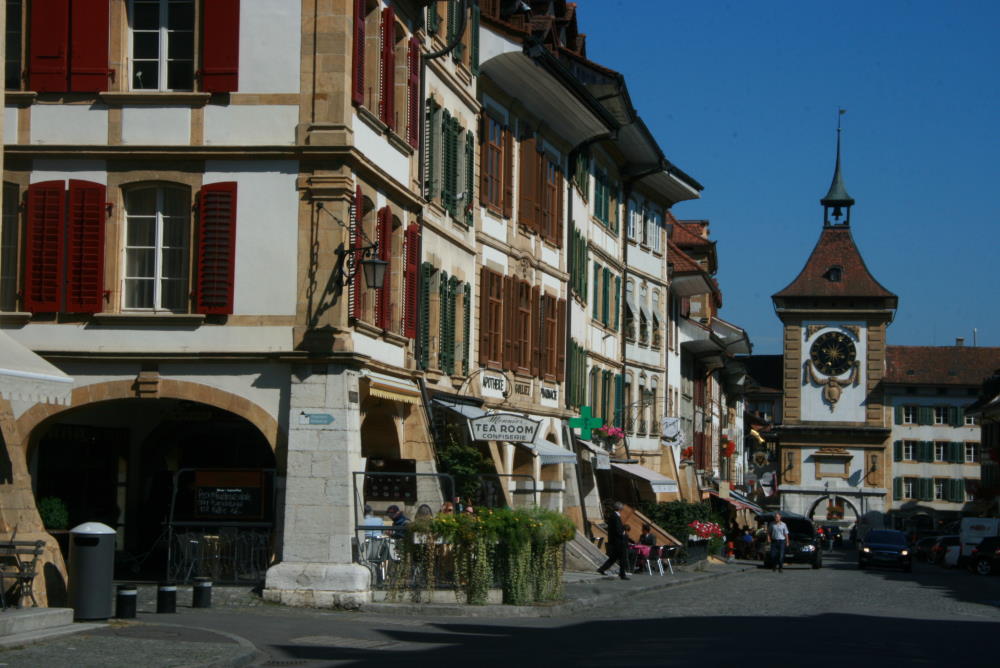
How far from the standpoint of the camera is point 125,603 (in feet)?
63.3

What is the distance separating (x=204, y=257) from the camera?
23.0 metres

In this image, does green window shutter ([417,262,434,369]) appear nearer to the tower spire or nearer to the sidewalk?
the sidewalk

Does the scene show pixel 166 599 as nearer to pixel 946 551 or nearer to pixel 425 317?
pixel 425 317

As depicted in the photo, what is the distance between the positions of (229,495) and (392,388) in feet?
11.7

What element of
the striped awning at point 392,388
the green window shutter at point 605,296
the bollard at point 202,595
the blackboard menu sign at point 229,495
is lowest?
the bollard at point 202,595

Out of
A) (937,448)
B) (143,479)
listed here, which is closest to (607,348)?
(143,479)

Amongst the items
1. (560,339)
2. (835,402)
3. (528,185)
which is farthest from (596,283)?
(835,402)

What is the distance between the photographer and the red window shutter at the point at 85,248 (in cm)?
2314

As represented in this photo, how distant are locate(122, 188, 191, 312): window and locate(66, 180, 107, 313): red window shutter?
0.40 metres

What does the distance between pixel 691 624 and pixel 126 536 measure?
9.50 m

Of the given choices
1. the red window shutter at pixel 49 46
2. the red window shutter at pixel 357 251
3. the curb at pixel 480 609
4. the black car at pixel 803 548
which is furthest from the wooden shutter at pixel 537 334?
the black car at pixel 803 548

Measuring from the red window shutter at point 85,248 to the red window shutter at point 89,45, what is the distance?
4.60 feet

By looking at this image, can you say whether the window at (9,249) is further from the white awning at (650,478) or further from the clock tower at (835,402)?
the clock tower at (835,402)

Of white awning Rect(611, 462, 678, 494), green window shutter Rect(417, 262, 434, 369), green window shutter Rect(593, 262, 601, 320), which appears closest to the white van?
white awning Rect(611, 462, 678, 494)
